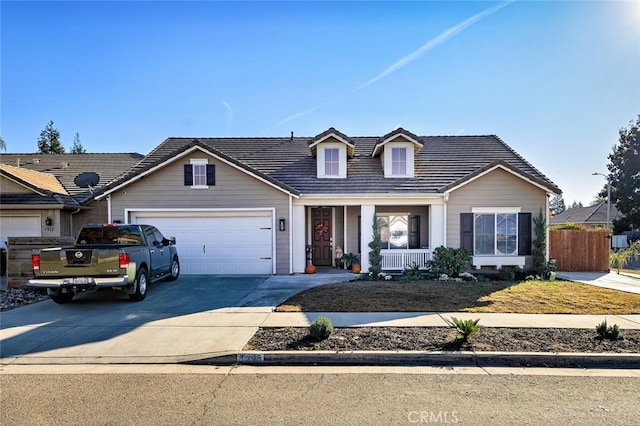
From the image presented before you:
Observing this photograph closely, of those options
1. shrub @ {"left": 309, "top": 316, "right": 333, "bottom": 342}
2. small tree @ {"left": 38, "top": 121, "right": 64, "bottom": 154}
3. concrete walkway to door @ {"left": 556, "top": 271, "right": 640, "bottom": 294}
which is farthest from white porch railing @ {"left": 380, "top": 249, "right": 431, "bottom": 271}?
small tree @ {"left": 38, "top": 121, "right": 64, "bottom": 154}

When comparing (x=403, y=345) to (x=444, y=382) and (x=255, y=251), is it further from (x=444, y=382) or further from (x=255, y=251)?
(x=255, y=251)

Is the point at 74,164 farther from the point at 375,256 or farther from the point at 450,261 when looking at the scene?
the point at 450,261

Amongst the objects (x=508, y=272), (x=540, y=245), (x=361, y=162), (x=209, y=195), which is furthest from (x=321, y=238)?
(x=540, y=245)

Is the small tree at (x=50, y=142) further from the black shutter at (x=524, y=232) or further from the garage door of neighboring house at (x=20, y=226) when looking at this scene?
the black shutter at (x=524, y=232)

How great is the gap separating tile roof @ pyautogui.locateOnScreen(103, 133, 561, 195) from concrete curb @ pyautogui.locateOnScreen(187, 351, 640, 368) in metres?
8.25

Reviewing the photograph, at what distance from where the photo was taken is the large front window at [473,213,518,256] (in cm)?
1362

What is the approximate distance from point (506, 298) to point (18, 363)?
33.4ft

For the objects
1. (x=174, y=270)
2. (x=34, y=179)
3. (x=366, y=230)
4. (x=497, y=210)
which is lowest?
(x=174, y=270)

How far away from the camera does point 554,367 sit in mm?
5316

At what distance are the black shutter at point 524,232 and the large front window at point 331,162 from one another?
23.3ft

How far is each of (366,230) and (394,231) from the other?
1568 mm

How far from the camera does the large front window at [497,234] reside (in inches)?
536

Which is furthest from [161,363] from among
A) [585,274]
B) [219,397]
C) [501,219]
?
[585,274]

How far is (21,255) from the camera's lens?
10711 millimetres
